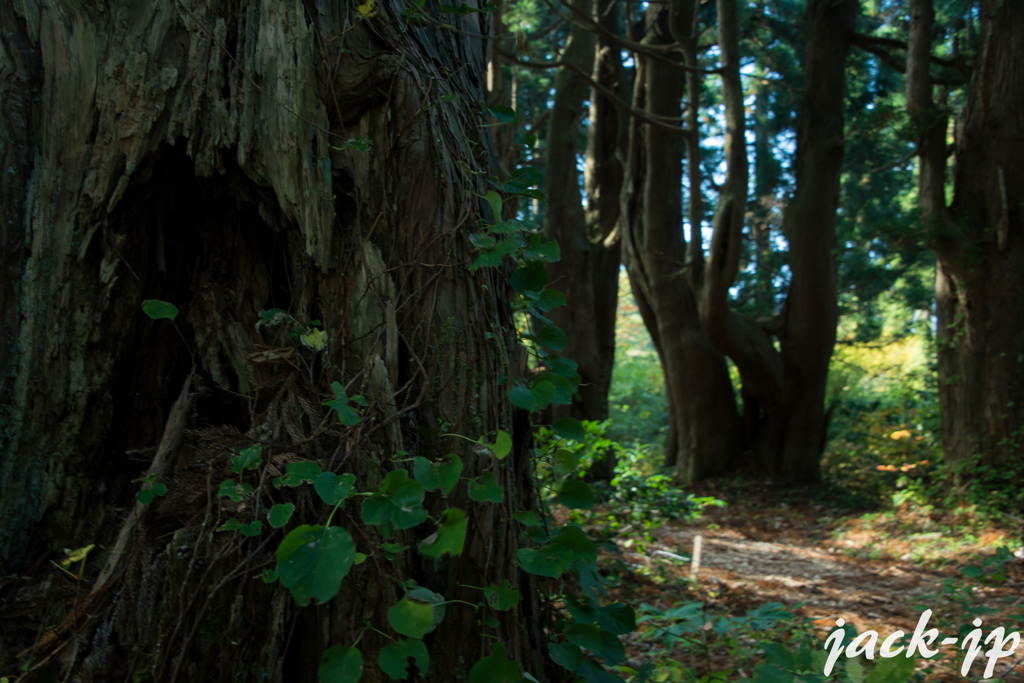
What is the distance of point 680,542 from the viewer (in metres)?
6.41

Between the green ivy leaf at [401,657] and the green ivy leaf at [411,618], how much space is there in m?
0.04

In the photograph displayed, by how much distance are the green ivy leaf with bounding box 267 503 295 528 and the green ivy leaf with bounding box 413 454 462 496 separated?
1.13 ft

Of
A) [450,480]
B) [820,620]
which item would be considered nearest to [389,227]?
[450,480]

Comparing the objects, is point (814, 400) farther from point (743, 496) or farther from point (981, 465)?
point (981, 465)

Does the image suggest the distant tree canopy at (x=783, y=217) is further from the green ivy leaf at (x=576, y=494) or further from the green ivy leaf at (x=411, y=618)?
the green ivy leaf at (x=411, y=618)

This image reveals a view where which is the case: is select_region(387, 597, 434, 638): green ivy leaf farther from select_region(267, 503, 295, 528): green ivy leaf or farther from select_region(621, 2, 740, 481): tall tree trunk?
select_region(621, 2, 740, 481): tall tree trunk

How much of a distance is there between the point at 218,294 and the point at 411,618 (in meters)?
1.38

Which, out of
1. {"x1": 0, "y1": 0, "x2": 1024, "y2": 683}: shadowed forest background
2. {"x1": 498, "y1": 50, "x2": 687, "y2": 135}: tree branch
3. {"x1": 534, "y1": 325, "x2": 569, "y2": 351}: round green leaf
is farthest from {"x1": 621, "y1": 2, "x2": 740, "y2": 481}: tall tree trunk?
{"x1": 534, "y1": 325, "x2": 569, "y2": 351}: round green leaf

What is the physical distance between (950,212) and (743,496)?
13.4ft

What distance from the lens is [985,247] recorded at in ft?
22.1

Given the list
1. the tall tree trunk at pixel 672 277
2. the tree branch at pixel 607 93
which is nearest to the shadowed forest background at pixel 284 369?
the tree branch at pixel 607 93

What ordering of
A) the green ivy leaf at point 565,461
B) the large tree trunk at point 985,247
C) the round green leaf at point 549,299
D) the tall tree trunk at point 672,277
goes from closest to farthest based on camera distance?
the green ivy leaf at point 565,461 < the round green leaf at point 549,299 < the large tree trunk at point 985,247 < the tall tree trunk at point 672,277

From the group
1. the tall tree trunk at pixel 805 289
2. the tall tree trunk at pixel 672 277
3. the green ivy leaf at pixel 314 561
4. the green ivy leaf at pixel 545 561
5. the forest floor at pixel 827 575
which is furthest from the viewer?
the tall tree trunk at pixel 672 277

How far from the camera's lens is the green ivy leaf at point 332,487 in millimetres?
1497
